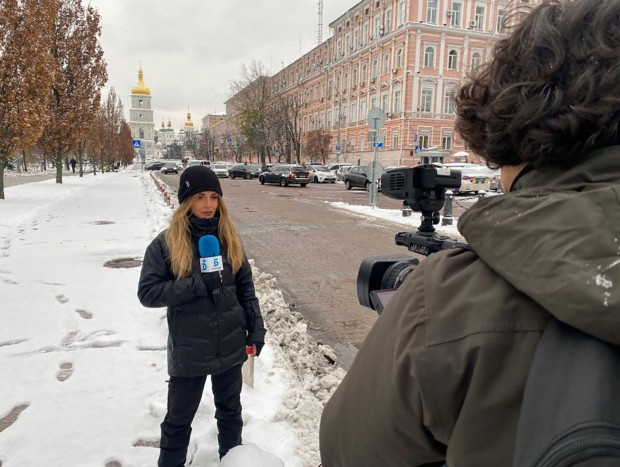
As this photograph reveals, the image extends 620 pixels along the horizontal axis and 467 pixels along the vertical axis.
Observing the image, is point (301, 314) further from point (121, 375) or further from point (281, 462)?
point (281, 462)

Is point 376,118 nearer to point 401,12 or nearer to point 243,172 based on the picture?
point 243,172

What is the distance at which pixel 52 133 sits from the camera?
2139cm

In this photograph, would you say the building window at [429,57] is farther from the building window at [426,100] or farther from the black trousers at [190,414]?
the black trousers at [190,414]

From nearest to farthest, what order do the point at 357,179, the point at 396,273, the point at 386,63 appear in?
the point at 396,273, the point at 357,179, the point at 386,63

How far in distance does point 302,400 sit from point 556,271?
2823 millimetres

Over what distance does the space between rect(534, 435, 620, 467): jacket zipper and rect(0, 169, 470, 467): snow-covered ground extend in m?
2.00

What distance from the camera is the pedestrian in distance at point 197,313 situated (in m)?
2.38

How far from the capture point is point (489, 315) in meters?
0.73

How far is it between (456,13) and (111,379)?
5162 centimetres

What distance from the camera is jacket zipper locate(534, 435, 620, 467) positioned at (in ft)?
1.94

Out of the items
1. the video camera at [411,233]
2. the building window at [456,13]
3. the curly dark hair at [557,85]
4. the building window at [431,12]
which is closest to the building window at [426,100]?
the building window at [431,12]

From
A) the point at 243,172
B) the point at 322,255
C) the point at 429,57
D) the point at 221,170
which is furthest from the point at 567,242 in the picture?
the point at 429,57

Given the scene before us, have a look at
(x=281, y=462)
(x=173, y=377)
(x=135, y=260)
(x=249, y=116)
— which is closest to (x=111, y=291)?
(x=135, y=260)

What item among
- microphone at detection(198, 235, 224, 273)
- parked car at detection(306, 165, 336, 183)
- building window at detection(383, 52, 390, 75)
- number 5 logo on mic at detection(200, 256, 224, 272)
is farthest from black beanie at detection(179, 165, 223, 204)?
building window at detection(383, 52, 390, 75)
